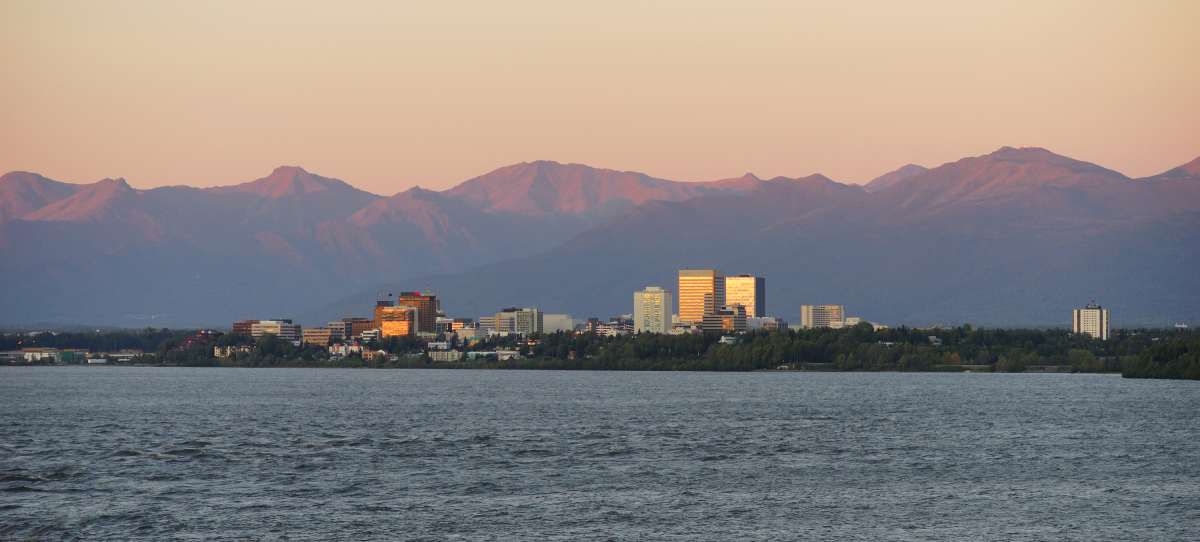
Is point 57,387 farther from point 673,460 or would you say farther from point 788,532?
point 788,532

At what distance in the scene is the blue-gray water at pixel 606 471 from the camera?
56.4 m

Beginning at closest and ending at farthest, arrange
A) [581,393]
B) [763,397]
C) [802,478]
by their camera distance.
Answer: [802,478] < [763,397] < [581,393]

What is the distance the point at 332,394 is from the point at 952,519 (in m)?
112

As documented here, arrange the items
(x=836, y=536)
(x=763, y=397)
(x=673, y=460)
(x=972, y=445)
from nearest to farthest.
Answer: (x=836, y=536) < (x=673, y=460) < (x=972, y=445) < (x=763, y=397)

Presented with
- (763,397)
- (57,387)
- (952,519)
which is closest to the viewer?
(952,519)

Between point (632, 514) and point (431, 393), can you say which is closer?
point (632, 514)

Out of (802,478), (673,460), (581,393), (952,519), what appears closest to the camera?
(952,519)

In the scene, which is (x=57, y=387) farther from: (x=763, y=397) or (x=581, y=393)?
(x=763, y=397)

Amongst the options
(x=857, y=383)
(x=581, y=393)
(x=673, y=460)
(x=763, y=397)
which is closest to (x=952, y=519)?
(x=673, y=460)

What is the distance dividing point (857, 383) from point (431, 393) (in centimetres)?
5141

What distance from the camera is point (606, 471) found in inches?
2896

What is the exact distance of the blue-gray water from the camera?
56438 millimetres

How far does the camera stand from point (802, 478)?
71.1 m

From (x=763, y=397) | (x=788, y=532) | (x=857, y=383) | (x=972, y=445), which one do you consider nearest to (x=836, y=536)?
(x=788, y=532)
